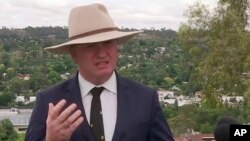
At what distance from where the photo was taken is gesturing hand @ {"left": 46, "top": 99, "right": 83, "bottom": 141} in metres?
2.34

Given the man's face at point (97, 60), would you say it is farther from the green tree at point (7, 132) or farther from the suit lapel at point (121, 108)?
the green tree at point (7, 132)

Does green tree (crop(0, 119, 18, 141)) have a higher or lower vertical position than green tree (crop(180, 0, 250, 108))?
lower

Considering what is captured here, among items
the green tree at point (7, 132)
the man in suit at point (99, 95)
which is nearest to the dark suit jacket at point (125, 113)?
the man in suit at point (99, 95)

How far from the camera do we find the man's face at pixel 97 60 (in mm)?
2598

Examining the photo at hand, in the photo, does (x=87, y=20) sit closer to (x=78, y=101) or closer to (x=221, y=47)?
(x=78, y=101)

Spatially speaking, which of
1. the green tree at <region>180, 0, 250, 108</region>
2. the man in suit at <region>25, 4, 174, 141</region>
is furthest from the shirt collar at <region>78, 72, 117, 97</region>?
the green tree at <region>180, 0, 250, 108</region>

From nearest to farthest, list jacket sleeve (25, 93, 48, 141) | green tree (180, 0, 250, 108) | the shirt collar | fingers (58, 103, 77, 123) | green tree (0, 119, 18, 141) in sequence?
fingers (58, 103, 77, 123) < jacket sleeve (25, 93, 48, 141) < the shirt collar < green tree (180, 0, 250, 108) < green tree (0, 119, 18, 141)

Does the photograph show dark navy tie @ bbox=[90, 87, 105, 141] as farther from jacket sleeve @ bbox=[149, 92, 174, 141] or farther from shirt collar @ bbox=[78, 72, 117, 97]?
jacket sleeve @ bbox=[149, 92, 174, 141]

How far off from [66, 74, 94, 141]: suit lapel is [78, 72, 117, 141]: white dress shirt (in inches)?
1.0

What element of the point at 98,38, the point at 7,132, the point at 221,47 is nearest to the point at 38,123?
the point at 98,38

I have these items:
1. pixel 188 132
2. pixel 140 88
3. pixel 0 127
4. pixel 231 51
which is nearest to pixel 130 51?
pixel 0 127

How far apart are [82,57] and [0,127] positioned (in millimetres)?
27257

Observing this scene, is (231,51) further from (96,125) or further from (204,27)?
(96,125)

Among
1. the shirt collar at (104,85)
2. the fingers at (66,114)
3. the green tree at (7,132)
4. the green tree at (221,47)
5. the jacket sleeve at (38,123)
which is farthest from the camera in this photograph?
the green tree at (7,132)
